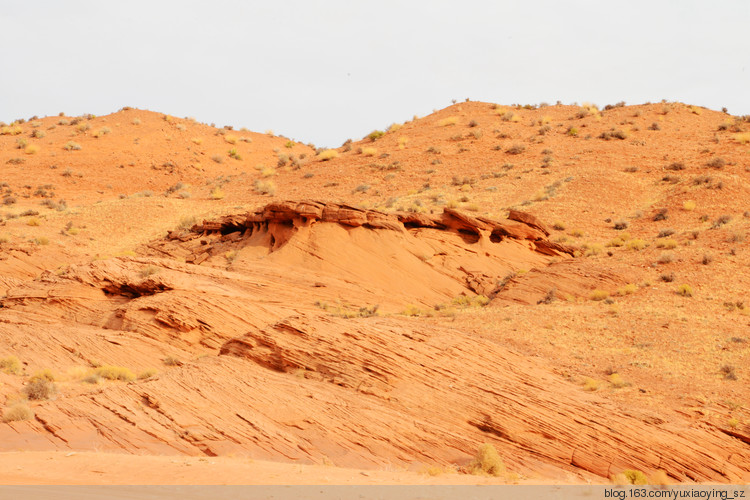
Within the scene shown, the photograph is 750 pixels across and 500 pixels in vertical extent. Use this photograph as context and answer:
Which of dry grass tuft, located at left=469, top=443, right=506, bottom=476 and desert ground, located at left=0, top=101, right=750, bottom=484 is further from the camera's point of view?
desert ground, located at left=0, top=101, right=750, bottom=484

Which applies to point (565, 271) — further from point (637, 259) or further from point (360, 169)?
point (360, 169)

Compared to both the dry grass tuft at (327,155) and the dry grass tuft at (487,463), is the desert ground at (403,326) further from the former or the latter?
the dry grass tuft at (327,155)

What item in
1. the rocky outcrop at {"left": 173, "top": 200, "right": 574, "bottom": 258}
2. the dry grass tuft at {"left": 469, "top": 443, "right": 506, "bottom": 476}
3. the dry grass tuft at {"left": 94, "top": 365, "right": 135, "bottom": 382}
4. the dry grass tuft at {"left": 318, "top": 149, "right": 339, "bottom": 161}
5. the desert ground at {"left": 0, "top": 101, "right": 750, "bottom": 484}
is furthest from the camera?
the dry grass tuft at {"left": 318, "top": 149, "right": 339, "bottom": 161}

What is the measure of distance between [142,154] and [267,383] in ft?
132

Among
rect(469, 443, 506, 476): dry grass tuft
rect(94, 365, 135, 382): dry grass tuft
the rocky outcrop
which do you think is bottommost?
rect(94, 365, 135, 382): dry grass tuft

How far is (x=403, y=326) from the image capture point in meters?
15.1

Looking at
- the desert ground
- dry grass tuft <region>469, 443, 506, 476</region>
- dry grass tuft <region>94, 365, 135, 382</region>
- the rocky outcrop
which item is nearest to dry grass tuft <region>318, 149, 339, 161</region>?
the desert ground

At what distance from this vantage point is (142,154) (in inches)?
1946

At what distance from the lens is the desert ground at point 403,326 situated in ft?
36.2

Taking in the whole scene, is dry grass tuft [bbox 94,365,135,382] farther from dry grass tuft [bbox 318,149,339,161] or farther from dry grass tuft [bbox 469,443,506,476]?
dry grass tuft [bbox 318,149,339,161]

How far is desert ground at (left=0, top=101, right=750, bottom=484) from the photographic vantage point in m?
11.0

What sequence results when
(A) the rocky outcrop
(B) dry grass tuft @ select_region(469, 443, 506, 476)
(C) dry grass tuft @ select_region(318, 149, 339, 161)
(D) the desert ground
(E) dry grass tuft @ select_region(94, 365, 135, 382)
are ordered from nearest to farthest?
(B) dry grass tuft @ select_region(469, 443, 506, 476) < (D) the desert ground < (E) dry grass tuft @ select_region(94, 365, 135, 382) < (A) the rocky outcrop < (C) dry grass tuft @ select_region(318, 149, 339, 161)

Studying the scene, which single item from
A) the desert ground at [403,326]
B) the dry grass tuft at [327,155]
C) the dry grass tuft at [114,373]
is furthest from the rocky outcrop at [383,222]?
the dry grass tuft at [327,155]

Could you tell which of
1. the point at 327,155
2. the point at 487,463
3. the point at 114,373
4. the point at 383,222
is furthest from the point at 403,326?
the point at 327,155
